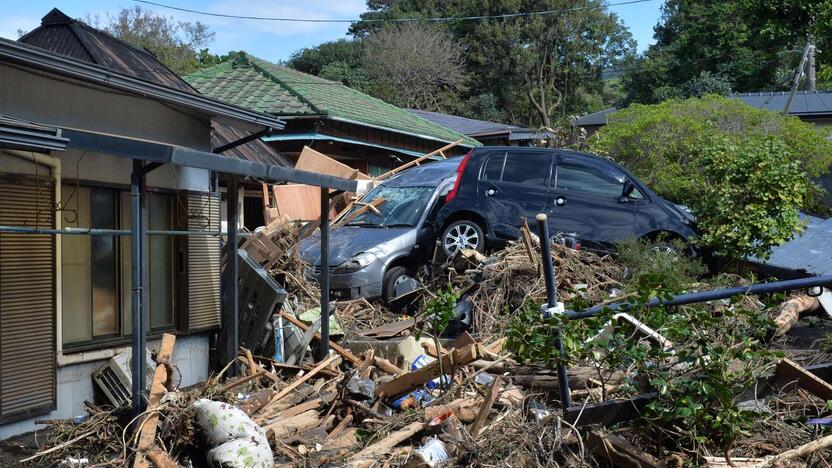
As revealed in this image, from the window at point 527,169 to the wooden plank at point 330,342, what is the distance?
4.15 m

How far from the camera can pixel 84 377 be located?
7.71 m

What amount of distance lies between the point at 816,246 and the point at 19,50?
10.1 metres

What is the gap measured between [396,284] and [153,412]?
6011 mm

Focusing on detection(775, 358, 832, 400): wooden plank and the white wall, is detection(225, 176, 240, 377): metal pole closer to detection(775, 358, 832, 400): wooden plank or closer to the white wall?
the white wall

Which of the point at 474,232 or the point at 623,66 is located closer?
the point at 474,232

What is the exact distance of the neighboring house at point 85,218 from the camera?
22.1ft

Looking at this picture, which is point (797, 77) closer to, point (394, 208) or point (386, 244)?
point (394, 208)

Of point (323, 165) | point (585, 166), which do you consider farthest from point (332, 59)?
point (585, 166)

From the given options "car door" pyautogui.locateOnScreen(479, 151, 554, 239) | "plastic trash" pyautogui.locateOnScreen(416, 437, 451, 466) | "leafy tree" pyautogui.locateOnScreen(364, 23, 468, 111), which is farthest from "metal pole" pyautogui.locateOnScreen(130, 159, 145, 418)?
"leafy tree" pyautogui.locateOnScreen(364, 23, 468, 111)

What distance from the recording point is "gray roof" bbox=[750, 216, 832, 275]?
35.2 ft

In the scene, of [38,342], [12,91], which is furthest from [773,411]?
[12,91]

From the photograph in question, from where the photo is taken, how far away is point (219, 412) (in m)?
5.91

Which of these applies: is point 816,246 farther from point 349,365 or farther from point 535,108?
point 535,108

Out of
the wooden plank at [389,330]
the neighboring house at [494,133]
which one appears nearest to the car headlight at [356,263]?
the wooden plank at [389,330]
